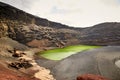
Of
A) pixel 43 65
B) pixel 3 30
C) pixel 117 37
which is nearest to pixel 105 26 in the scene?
pixel 117 37

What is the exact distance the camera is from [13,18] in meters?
53.6

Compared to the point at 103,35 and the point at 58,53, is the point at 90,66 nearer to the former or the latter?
the point at 58,53

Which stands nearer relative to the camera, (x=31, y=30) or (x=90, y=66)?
(x=90, y=66)

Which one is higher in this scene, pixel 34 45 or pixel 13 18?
pixel 13 18

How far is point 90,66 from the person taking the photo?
20938 millimetres

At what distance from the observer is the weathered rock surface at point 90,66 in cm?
1919

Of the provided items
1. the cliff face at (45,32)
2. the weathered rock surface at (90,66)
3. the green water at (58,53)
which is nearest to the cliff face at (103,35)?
the cliff face at (45,32)

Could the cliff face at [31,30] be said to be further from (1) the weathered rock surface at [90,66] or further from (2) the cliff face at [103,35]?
(1) the weathered rock surface at [90,66]

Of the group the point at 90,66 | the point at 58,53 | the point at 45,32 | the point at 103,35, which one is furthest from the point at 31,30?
the point at 90,66

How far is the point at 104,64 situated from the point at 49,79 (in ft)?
23.2

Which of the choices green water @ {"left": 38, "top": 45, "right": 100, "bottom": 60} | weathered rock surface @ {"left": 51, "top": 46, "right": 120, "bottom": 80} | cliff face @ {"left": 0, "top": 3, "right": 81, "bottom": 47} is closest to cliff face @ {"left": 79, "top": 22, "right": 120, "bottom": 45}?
cliff face @ {"left": 0, "top": 3, "right": 81, "bottom": 47}

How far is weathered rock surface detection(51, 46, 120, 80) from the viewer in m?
19.2

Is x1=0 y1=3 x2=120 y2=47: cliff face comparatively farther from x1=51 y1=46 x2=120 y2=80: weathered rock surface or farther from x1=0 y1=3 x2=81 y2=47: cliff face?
x1=51 y1=46 x2=120 y2=80: weathered rock surface

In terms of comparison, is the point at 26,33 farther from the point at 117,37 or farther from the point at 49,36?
the point at 117,37
